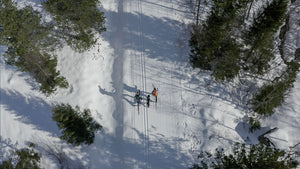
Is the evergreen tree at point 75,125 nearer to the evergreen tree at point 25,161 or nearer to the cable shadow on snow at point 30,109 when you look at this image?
the evergreen tree at point 25,161

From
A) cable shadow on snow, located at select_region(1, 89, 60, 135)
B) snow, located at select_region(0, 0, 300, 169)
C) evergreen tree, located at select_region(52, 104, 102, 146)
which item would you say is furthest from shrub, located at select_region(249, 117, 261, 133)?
cable shadow on snow, located at select_region(1, 89, 60, 135)

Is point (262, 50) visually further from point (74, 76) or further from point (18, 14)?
point (18, 14)

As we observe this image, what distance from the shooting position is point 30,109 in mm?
17062

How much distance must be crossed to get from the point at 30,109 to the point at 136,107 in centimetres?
1003

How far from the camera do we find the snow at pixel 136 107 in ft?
50.8

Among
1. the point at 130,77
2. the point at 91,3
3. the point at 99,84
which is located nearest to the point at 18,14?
the point at 91,3

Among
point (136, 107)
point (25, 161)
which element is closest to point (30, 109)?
point (25, 161)

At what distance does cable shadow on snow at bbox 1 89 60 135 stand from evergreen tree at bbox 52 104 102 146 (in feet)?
10.3

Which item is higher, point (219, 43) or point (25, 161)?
point (219, 43)

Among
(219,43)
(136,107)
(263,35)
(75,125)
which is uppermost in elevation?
(263,35)

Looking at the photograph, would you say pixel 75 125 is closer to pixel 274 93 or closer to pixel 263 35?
pixel 274 93

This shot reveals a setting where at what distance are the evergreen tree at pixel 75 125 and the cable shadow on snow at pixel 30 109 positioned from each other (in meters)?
3.13

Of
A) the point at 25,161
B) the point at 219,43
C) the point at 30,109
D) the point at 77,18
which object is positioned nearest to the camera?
the point at 25,161

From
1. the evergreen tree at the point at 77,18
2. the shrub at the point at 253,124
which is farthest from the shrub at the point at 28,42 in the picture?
the shrub at the point at 253,124
